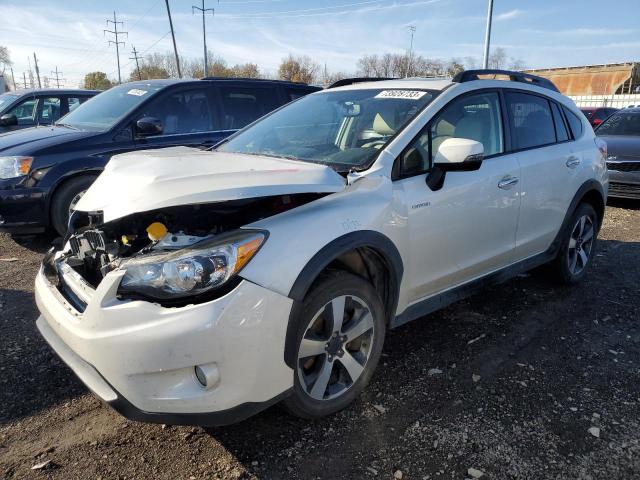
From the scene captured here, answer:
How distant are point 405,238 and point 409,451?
3.55ft

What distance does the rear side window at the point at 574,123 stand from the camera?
4.47 m

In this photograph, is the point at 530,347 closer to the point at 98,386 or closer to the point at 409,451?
the point at 409,451

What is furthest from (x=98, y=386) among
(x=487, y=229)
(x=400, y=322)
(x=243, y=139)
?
(x=487, y=229)

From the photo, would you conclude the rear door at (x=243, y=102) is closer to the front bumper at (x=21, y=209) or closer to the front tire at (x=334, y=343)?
the front bumper at (x=21, y=209)

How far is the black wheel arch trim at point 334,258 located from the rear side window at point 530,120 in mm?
1592

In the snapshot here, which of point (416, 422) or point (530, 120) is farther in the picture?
point (530, 120)

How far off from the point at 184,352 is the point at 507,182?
2.47 metres

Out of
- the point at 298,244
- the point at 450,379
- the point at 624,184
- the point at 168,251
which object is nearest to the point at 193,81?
the point at 168,251

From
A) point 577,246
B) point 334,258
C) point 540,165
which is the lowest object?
point 577,246

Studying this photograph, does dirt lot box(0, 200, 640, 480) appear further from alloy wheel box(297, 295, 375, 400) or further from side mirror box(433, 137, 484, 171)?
side mirror box(433, 137, 484, 171)

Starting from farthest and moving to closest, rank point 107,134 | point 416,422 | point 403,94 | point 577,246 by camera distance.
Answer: point 107,134, point 577,246, point 403,94, point 416,422

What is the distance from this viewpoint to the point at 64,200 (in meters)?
5.28

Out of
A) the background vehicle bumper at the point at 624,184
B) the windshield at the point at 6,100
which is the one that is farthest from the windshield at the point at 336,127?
the windshield at the point at 6,100

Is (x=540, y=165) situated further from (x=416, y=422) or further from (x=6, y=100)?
(x=6, y=100)
